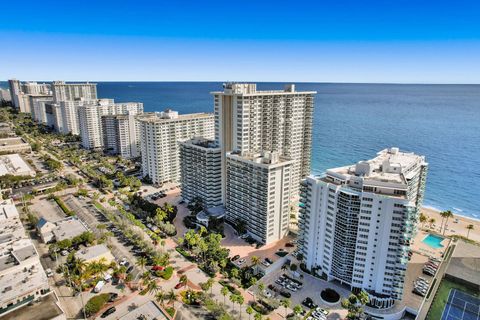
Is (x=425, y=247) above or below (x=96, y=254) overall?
below

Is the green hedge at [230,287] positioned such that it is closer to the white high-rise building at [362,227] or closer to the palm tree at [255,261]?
the palm tree at [255,261]

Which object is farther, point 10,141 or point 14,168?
point 10,141

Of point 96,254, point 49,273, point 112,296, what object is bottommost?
point 112,296

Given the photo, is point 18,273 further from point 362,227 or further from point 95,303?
point 362,227

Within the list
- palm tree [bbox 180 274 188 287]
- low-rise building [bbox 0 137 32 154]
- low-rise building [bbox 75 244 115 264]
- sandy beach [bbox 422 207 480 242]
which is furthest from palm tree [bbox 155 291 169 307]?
low-rise building [bbox 0 137 32 154]

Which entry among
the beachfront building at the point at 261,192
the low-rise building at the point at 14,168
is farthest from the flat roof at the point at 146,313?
the low-rise building at the point at 14,168

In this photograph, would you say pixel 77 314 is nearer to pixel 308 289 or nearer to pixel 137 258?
pixel 137 258

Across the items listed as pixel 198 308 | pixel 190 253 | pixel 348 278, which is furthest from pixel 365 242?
pixel 190 253

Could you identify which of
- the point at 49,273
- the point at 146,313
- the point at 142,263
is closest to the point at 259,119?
the point at 142,263
